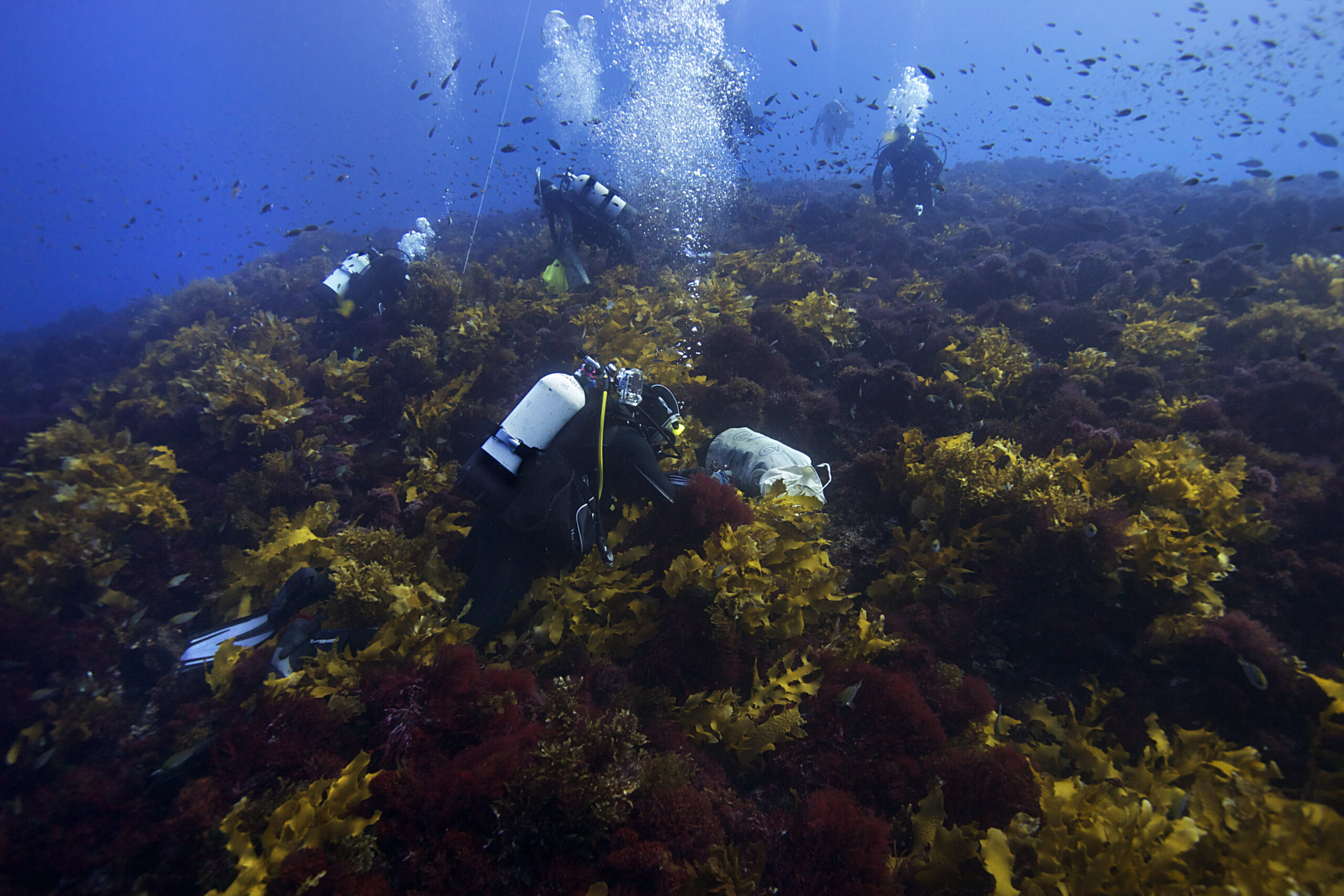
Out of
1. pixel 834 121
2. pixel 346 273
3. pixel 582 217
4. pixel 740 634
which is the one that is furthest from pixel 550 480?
pixel 834 121

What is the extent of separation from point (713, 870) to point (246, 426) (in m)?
7.32

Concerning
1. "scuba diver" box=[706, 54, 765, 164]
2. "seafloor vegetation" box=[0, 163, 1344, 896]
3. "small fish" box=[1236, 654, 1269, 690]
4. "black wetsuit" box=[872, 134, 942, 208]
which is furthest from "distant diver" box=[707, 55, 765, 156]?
"small fish" box=[1236, 654, 1269, 690]

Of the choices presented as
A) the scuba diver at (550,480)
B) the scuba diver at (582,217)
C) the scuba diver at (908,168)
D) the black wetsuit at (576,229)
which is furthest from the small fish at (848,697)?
the scuba diver at (908,168)

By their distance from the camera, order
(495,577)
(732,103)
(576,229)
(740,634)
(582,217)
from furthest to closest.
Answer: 1. (732,103)
2. (576,229)
3. (582,217)
4. (495,577)
5. (740,634)

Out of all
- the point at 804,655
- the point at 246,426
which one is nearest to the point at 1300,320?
the point at 804,655

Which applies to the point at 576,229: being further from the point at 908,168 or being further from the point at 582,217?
the point at 908,168

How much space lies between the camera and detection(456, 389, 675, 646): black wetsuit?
147 inches

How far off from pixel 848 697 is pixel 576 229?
11.1 metres

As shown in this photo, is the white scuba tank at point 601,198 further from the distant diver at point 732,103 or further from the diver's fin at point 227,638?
the distant diver at point 732,103

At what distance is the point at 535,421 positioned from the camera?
3.82m

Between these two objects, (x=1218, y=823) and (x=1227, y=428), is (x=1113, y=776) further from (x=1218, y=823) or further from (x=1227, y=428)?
(x=1227, y=428)

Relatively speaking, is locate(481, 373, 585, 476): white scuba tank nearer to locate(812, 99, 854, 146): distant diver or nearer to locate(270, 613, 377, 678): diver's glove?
locate(270, 613, 377, 678): diver's glove

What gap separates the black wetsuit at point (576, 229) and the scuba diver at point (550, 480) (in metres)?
7.35

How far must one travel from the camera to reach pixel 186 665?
12.7ft
